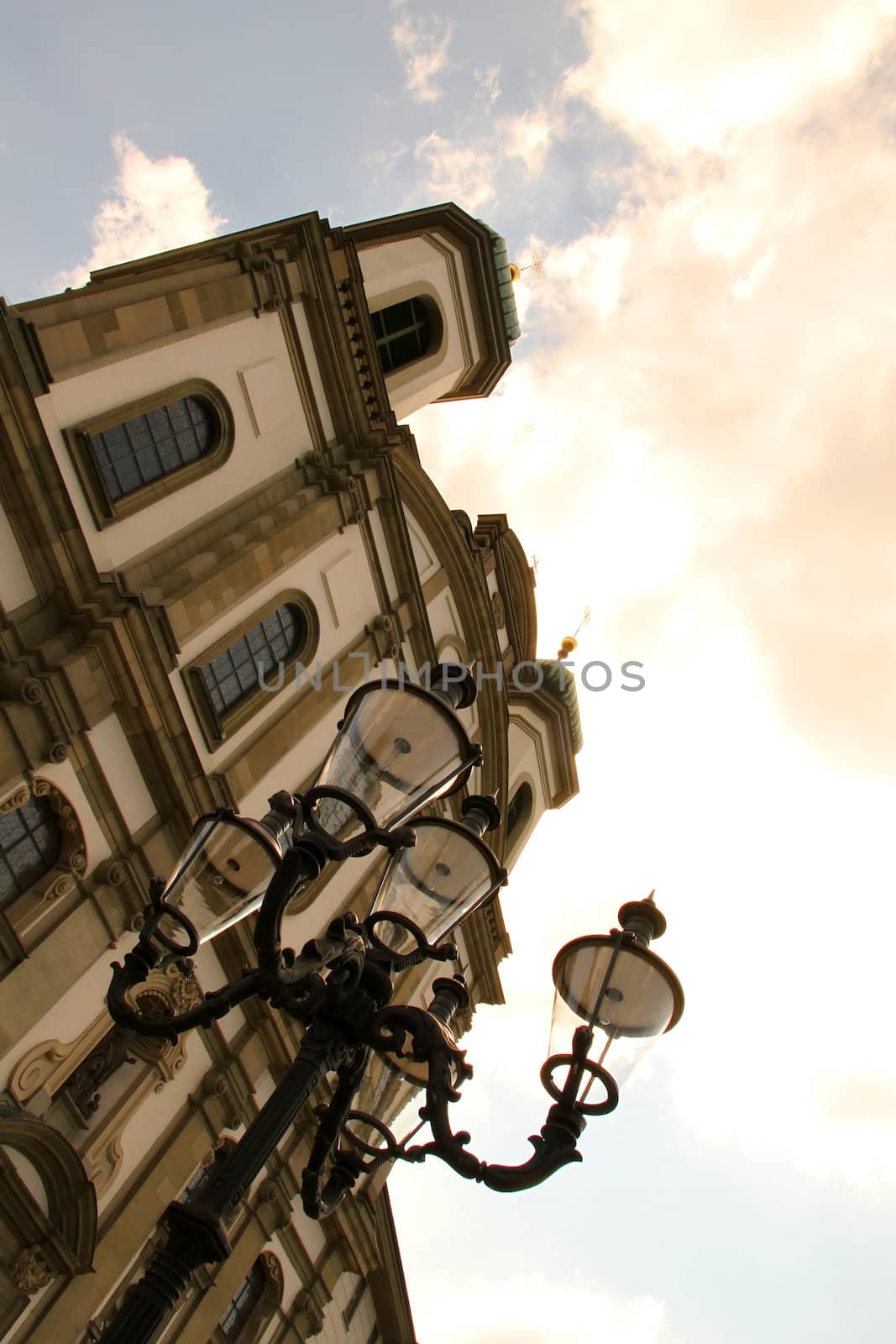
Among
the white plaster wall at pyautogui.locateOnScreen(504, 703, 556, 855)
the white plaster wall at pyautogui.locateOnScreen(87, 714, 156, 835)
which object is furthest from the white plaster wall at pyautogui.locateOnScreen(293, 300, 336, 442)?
the white plaster wall at pyautogui.locateOnScreen(504, 703, 556, 855)

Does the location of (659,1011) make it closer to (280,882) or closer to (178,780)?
(280,882)

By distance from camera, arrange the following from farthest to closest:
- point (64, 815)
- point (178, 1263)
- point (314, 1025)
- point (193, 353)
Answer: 1. point (193, 353)
2. point (64, 815)
3. point (314, 1025)
4. point (178, 1263)

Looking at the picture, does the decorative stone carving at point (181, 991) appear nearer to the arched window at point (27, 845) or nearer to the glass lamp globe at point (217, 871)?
the arched window at point (27, 845)

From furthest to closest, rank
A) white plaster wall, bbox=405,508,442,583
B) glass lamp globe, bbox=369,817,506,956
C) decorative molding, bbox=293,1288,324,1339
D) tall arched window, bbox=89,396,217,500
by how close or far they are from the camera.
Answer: white plaster wall, bbox=405,508,442,583
decorative molding, bbox=293,1288,324,1339
tall arched window, bbox=89,396,217,500
glass lamp globe, bbox=369,817,506,956

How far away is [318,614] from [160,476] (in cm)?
361

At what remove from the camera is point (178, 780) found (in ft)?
37.3

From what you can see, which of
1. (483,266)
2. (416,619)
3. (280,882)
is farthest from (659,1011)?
(483,266)

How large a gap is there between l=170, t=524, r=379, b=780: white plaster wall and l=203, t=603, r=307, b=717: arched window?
0.98 ft

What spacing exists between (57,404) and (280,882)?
815cm

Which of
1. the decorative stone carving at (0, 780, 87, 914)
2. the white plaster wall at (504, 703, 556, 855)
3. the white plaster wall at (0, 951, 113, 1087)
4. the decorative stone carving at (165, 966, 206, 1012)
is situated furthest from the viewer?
the white plaster wall at (504, 703, 556, 855)

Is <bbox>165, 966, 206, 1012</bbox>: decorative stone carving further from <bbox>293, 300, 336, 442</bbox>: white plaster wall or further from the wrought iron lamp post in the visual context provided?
<bbox>293, 300, 336, 442</bbox>: white plaster wall

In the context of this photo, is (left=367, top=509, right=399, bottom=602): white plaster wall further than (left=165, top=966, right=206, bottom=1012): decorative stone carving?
Yes

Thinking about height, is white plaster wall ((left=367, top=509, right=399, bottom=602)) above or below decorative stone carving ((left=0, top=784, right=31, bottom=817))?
above

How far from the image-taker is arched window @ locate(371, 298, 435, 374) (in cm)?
2020
